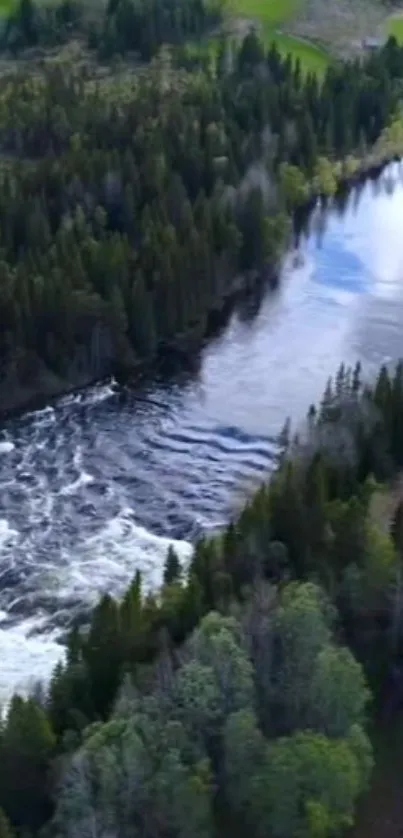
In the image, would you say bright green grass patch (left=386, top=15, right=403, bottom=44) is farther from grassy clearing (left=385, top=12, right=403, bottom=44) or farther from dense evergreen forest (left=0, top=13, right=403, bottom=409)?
dense evergreen forest (left=0, top=13, right=403, bottom=409)

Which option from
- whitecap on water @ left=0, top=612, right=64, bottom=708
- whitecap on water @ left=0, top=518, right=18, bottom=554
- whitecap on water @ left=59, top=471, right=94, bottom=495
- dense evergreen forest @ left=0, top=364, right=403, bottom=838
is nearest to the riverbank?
whitecap on water @ left=59, top=471, right=94, bottom=495

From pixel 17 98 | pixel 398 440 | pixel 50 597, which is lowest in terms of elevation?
pixel 50 597

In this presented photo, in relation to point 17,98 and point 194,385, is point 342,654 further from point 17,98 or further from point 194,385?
point 17,98

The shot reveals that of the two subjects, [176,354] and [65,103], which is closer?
[176,354]

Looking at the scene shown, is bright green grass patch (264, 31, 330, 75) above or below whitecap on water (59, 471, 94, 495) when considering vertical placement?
above

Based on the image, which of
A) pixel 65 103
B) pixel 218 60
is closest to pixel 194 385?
pixel 65 103

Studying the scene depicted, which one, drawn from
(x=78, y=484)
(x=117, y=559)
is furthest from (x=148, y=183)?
(x=117, y=559)
